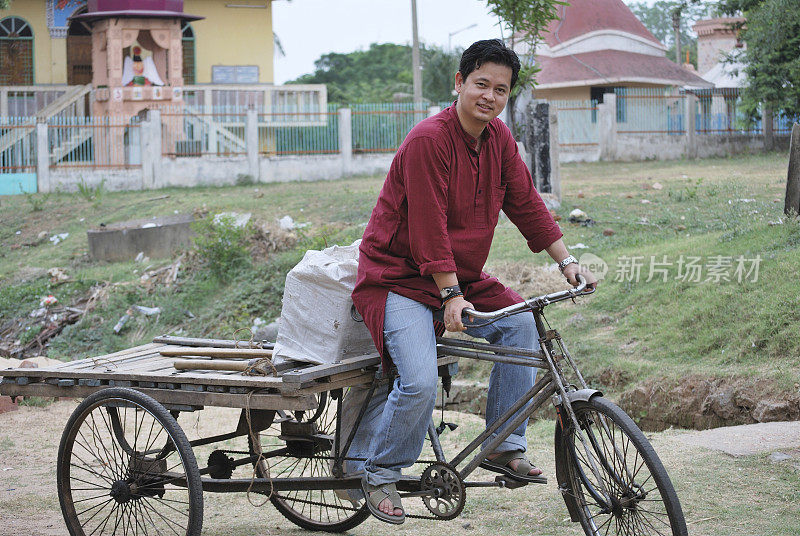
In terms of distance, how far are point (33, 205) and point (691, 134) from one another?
54.6 feet

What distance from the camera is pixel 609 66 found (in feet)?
89.4

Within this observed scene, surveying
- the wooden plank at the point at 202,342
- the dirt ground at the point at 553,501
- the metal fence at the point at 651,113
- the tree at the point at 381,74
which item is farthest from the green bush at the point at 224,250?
the tree at the point at 381,74

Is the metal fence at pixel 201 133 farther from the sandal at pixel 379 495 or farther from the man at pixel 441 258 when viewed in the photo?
the sandal at pixel 379 495

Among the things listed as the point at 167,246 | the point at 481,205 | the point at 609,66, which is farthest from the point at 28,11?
the point at 481,205

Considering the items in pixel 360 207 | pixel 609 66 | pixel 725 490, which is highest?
pixel 609 66

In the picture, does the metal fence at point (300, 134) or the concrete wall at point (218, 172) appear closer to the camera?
the concrete wall at point (218, 172)

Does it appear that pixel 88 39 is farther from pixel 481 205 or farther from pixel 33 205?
pixel 481 205

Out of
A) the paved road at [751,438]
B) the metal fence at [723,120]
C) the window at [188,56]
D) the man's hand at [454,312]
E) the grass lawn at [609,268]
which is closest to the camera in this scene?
the man's hand at [454,312]

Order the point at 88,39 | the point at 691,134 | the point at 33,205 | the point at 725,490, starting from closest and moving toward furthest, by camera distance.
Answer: the point at 725,490
the point at 33,205
the point at 691,134
the point at 88,39

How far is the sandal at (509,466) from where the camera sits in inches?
152

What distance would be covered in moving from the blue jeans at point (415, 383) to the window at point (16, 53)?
25057mm

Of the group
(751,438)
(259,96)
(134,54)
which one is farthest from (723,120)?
Result: (751,438)

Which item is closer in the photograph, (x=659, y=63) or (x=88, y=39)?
(x=88, y=39)

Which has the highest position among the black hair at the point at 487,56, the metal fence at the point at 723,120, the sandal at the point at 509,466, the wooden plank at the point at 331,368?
the metal fence at the point at 723,120
